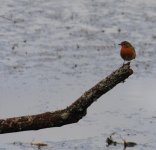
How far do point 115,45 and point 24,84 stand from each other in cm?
494

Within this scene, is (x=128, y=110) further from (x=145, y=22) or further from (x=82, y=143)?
(x=145, y=22)

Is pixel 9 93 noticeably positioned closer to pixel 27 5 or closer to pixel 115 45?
pixel 115 45

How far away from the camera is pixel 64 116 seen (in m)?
3.27

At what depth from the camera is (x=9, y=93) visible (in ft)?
44.0

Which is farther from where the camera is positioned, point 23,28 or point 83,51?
point 23,28

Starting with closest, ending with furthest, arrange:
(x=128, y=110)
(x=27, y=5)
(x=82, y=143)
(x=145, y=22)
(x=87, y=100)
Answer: (x=87, y=100) → (x=82, y=143) → (x=128, y=110) → (x=145, y=22) → (x=27, y=5)

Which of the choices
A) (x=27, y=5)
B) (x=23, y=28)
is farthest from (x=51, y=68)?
(x=27, y=5)

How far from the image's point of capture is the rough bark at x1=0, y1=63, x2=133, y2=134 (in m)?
3.28

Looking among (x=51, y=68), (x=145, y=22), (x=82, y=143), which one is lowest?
(x=82, y=143)

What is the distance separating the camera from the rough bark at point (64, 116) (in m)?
3.28

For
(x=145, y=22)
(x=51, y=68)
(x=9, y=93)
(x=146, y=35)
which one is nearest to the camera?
(x=9, y=93)

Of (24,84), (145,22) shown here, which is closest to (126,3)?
(145,22)

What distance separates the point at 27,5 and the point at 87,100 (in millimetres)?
21157

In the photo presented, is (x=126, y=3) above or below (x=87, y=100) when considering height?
above
